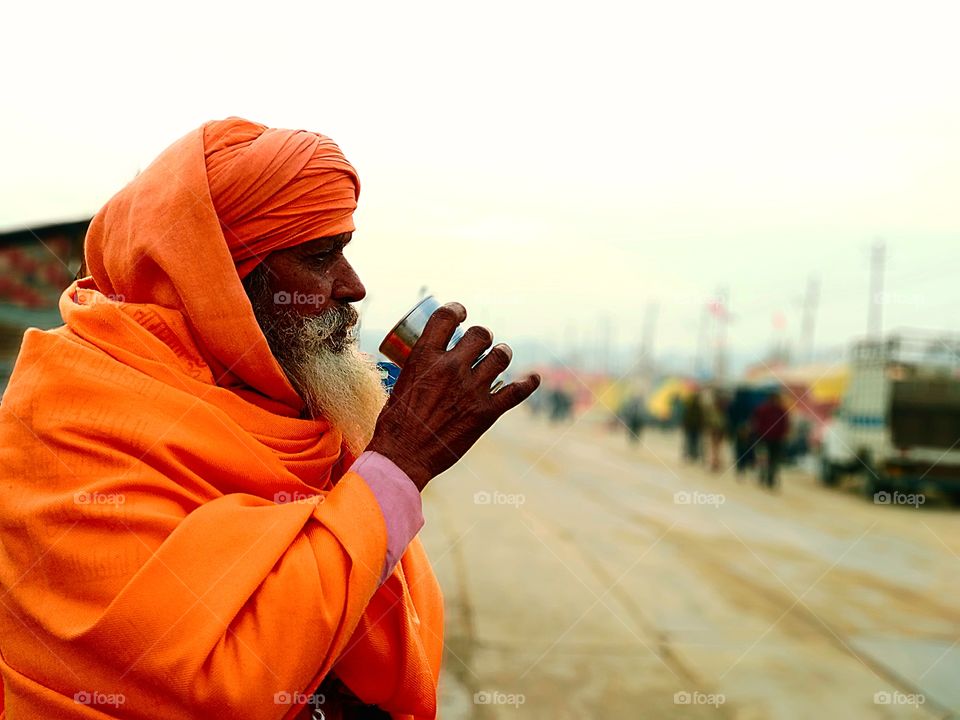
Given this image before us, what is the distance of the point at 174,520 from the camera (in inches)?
53.7

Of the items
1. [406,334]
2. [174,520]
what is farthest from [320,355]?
[174,520]

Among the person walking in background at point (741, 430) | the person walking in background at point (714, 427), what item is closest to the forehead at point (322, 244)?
the person walking in background at point (714, 427)

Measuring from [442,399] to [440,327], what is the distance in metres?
0.12

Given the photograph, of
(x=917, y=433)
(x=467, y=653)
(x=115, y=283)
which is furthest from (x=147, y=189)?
(x=917, y=433)

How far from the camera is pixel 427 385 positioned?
57.2 inches

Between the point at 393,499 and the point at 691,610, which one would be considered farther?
the point at 691,610

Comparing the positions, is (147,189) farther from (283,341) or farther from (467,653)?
(467,653)

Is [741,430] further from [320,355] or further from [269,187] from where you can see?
[269,187]

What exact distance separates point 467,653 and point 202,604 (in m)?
4.72

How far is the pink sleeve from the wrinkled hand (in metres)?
0.02

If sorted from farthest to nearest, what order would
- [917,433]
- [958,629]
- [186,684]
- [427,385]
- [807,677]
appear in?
[917,433], [958,629], [807,677], [427,385], [186,684]

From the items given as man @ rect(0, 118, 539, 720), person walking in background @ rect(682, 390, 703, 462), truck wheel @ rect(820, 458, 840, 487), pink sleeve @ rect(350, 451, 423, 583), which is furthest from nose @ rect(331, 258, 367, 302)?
person walking in background @ rect(682, 390, 703, 462)

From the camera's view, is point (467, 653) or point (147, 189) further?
point (467, 653)

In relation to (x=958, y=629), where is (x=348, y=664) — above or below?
above
